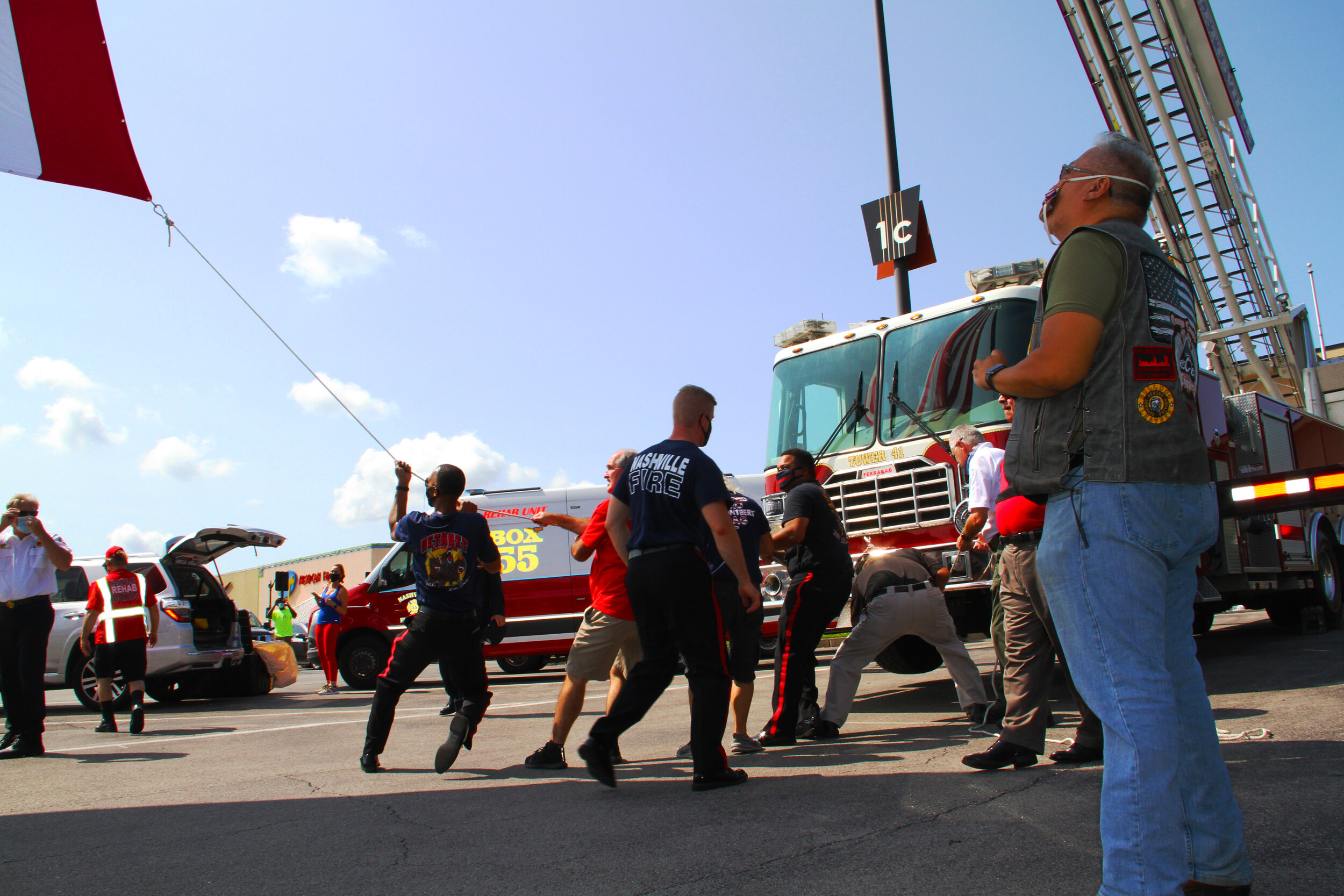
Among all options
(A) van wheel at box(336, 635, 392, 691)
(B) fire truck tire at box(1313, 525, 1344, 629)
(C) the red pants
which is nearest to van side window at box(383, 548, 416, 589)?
(A) van wheel at box(336, 635, 392, 691)

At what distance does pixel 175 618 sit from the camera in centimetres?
1073

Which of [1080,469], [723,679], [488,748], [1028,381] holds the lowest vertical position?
[488,748]

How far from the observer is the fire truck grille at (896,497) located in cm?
691

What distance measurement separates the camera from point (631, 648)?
5172 mm

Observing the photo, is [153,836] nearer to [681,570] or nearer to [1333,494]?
[681,570]

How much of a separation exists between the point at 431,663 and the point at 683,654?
169 cm

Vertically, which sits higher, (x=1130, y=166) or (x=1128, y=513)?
(x=1130, y=166)

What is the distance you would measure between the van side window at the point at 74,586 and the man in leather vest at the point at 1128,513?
11.3 meters

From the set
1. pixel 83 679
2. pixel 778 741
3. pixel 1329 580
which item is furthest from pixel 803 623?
pixel 83 679

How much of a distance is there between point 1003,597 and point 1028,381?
2.76 metres

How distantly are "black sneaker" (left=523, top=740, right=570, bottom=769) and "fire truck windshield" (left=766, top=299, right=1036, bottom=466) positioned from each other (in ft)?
12.1

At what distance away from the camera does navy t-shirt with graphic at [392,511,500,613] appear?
5.16 m

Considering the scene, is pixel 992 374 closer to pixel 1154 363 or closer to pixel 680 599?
pixel 1154 363

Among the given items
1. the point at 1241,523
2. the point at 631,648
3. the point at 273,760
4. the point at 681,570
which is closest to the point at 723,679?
the point at 681,570
